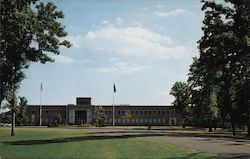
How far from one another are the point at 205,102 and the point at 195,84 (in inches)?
369

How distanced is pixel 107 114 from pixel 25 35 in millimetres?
130108

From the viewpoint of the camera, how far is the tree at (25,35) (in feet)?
89.4

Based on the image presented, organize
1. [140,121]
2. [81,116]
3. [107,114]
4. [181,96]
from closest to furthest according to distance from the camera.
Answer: [181,96] → [81,116] → [140,121] → [107,114]

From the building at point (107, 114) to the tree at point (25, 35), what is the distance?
397 feet

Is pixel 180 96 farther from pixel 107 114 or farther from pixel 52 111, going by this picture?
pixel 52 111

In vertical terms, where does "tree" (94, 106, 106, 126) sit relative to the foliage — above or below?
below

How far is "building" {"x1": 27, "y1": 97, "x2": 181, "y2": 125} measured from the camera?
158 metres

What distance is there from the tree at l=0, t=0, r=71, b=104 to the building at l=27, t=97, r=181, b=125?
4760 inches

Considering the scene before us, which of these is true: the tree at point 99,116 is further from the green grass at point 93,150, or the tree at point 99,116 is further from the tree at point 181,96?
the green grass at point 93,150

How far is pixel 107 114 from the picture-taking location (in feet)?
525

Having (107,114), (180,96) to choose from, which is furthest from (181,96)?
(107,114)

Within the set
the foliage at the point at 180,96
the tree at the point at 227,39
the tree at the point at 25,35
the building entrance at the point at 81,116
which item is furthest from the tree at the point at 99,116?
the tree at the point at 25,35

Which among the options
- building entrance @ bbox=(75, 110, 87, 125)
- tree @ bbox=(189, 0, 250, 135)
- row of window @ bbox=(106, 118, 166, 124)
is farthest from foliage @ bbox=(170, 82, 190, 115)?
tree @ bbox=(189, 0, 250, 135)

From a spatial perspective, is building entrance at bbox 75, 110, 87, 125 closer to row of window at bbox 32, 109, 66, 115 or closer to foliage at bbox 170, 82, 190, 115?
row of window at bbox 32, 109, 66, 115
